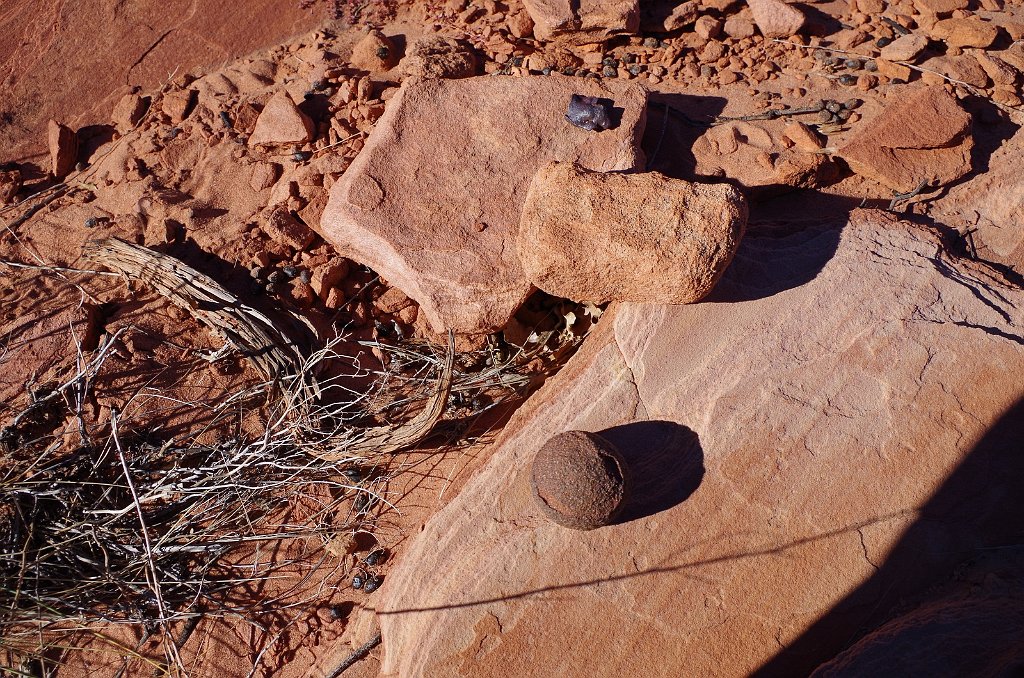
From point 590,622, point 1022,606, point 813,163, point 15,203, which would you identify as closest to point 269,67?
point 15,203

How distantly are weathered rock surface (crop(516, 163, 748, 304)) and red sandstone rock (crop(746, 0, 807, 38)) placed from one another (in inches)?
66.8

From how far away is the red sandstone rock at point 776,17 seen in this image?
3.69 m

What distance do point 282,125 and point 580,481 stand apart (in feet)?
7.83

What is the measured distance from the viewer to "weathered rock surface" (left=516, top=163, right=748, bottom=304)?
8.19ft

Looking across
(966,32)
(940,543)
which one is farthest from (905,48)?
(940,543)

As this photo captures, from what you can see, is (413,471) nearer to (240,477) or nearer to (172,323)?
(240,477)

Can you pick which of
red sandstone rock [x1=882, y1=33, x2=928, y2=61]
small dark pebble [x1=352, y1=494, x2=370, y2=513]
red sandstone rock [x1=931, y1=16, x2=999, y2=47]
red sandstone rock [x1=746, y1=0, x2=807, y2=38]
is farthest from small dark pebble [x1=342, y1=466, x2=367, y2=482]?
red sandstone rock [x1=931, y1=16, x2=999, y2=47]

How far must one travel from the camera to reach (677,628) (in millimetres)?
2350

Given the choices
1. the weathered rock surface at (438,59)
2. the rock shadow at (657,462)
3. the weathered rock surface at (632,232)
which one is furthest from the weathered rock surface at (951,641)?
the weathered rock surface at (438,59)

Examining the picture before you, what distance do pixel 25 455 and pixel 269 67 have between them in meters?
2.36

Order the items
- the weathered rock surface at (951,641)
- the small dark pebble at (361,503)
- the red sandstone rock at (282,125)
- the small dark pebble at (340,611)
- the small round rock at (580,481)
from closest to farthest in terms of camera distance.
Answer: the weathered rock surface at (951,641) → the small round rock at (580,481) → the small dark pebble at (340,611) → the small dark pebble at (361,503) → the red sandstone rock at (282,125)

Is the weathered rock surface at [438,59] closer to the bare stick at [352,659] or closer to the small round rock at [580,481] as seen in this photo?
the small round rock at [580,481]

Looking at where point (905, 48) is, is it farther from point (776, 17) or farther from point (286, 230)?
point (286, 230)

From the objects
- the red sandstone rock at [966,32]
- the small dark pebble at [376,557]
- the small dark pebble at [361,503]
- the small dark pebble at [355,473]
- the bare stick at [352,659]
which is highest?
the red sandstone rock at [966,32]
